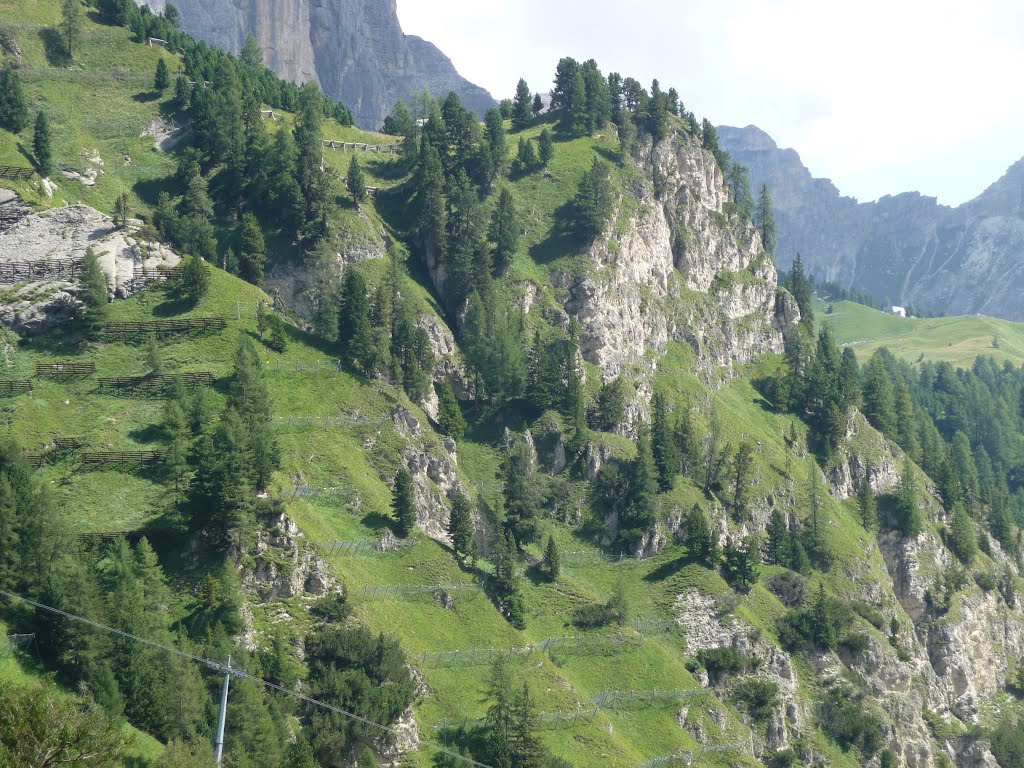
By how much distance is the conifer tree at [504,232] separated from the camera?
172m

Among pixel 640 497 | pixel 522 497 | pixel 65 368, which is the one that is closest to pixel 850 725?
pixel 640 497

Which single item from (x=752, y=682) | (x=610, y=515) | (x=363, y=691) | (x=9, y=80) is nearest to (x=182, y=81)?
(x=9, y=80)

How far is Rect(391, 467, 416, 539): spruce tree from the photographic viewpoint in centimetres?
11869

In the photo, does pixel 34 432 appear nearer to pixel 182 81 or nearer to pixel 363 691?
pixel 363 691

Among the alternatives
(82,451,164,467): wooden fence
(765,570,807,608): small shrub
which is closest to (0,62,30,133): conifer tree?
(82,451,164,467): wooden fence

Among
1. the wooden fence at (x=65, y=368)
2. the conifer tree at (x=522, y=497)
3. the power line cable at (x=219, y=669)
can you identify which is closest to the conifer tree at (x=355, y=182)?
the conifer tree at (x=522, y=497)

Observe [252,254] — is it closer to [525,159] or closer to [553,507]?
[553,507]

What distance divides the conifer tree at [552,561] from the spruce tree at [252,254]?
59086 millimetres

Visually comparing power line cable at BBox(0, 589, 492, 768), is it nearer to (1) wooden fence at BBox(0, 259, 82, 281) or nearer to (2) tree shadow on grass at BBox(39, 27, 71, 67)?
(1) wooden fence at BBox(0, 259, 82, 281)

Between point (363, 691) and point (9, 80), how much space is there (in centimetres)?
11558

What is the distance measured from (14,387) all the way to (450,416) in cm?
5733

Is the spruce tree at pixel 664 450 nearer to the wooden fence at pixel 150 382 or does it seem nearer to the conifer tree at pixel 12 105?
the wooden fence at pixel 150 382

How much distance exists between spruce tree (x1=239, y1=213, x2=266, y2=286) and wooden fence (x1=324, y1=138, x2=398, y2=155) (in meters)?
43.6

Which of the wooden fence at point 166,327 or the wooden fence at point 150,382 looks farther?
the wooden fence at point 166,327
